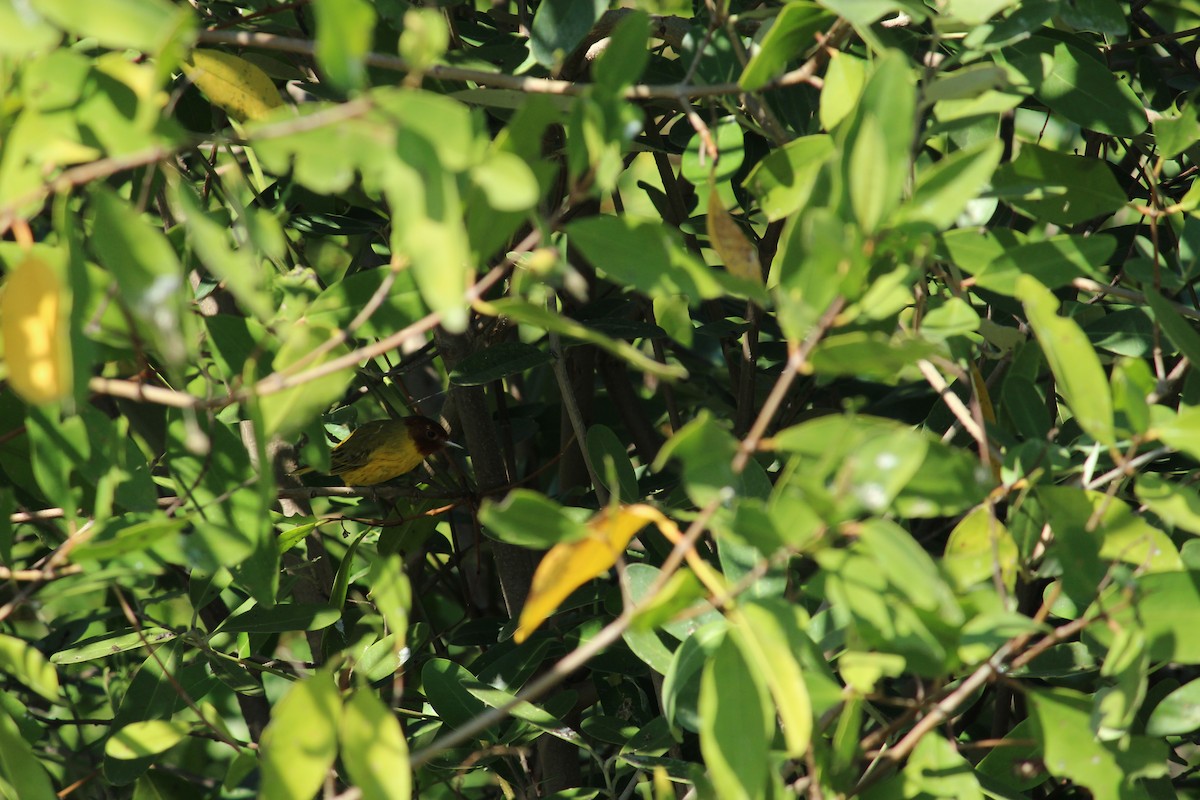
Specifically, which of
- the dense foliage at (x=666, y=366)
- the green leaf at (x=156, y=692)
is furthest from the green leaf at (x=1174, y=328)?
the green leaf at (x=156, y=692)

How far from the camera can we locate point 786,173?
4.74 ft

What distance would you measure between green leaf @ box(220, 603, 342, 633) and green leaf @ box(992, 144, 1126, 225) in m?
1.21

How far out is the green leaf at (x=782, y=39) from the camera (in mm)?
1303

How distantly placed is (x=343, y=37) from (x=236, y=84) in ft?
3.09

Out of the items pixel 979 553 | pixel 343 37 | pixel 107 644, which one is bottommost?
pixel 107 644

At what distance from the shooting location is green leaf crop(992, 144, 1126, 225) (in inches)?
60.7

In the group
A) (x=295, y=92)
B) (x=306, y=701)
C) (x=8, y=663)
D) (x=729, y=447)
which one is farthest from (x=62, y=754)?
(x=729, y=447)

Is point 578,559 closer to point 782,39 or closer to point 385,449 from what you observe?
point 782,39

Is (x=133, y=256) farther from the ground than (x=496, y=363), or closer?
farther from the ground

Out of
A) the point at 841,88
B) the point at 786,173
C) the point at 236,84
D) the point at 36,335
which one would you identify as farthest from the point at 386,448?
the point at 36,335

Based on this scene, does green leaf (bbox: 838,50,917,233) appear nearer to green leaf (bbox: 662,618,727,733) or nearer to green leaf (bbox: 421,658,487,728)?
green leaf (bbox: 662,618,727,733)

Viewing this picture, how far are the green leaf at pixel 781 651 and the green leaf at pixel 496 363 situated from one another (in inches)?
39.0

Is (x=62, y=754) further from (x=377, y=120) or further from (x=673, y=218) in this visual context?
(x=377, y=120)

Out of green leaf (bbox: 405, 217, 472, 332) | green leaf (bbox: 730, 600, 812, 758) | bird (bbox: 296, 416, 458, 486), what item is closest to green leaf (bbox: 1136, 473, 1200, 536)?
green leaf (bbox: 730, 600, 812, 758)
